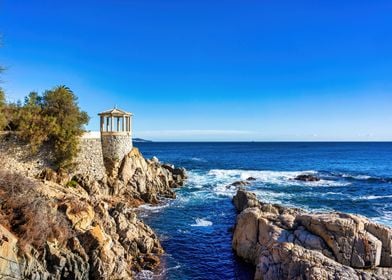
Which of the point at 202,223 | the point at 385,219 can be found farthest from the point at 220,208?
the point at 385,219

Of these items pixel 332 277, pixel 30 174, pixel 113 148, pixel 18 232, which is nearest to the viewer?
pixel 332 277

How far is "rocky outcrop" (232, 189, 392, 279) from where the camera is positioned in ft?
47.3

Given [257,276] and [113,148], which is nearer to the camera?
[257,276]

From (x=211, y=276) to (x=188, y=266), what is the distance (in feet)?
5.56

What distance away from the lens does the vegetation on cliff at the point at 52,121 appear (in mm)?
27062

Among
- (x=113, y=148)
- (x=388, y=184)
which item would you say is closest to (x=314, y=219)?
(x=113, y=148)

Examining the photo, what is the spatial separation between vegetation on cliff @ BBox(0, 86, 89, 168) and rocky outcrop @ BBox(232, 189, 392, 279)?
18305mm

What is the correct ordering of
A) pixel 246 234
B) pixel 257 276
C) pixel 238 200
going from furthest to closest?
pixel 238 200
pixel 246 234
pixel 257 276

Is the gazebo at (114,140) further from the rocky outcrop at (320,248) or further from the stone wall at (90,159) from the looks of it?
the rocky outcrop at (320,248)

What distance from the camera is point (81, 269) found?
15.7m

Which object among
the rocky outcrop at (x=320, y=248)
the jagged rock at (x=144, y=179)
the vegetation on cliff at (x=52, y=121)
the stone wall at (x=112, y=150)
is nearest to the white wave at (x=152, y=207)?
the jagged rock at (x=144, y=179)

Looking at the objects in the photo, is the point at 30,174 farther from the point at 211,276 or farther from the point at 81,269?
the point at 211,276

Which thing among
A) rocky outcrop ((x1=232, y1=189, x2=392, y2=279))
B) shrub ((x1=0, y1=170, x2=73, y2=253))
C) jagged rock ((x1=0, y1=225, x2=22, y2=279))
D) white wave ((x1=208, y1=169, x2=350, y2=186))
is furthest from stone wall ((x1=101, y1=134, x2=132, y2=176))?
jagged rock ((x1=0, y1=225, x2=22, y2=279))

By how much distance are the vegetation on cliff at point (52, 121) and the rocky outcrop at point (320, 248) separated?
1830cm
